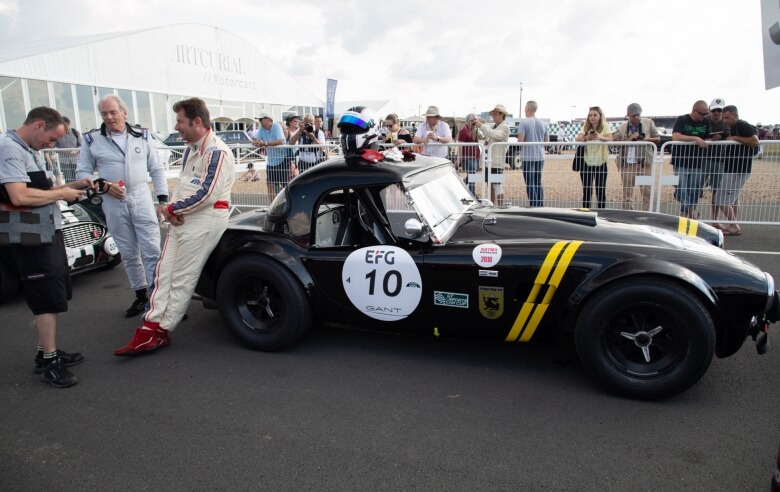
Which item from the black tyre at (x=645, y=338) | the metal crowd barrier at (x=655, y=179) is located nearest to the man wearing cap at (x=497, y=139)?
the metal crowd barrier at (x=655, y=179)

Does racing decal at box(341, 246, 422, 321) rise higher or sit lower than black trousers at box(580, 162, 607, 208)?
lower

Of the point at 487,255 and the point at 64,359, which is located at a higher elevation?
the point at 487,255

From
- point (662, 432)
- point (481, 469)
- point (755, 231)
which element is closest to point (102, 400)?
point (481, 469)

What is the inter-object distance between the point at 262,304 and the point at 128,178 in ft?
5.82

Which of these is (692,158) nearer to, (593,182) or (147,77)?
(593,182)

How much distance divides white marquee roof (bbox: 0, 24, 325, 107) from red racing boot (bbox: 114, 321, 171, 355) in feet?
71.5

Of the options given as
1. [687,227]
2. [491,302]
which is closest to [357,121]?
[491,302]

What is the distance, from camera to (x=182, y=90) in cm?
2925

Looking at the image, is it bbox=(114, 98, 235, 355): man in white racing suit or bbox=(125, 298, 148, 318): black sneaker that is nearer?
bbox=(114, 98, 235, 355): man in white racing suit

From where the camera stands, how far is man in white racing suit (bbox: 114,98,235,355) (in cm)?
384

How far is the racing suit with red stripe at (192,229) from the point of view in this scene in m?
3.85

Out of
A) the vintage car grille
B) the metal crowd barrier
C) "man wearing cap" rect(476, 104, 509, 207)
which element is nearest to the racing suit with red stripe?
the vintage car grille

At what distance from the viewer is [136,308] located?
15.4ft

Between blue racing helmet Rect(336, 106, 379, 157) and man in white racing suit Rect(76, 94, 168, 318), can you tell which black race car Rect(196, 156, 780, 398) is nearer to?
blue racing helmet Rect(336, 106, 379, 157)
